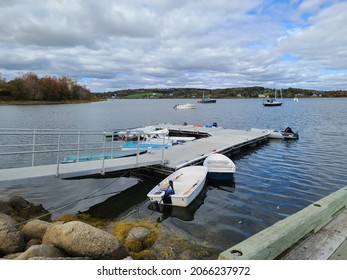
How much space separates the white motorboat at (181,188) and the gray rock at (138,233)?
6.29 ft

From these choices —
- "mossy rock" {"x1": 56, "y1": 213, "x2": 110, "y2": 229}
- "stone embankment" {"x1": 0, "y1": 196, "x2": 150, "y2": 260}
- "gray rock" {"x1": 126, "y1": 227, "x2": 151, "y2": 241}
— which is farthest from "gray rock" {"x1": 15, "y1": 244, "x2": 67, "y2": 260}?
"mossy rock" {"x1": 56, "y1": 213, "x2": 110, "y2": 229}

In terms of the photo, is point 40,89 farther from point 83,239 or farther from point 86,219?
point 83,239

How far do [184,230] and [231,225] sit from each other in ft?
4.57

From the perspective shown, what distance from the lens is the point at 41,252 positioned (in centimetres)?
426

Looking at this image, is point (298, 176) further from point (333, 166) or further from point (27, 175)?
point (27, 175)

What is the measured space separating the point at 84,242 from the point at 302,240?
11.0 ft

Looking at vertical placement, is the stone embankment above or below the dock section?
below

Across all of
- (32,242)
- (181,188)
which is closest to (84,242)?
(32,242)

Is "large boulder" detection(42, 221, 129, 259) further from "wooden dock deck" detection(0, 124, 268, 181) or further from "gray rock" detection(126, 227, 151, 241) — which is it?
"wooden dock deck" detection(0, 124, 268, 181)

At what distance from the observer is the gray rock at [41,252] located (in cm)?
415

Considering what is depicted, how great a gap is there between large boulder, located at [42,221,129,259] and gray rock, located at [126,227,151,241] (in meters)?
1.81

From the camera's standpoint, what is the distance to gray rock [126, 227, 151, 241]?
21.8ft
